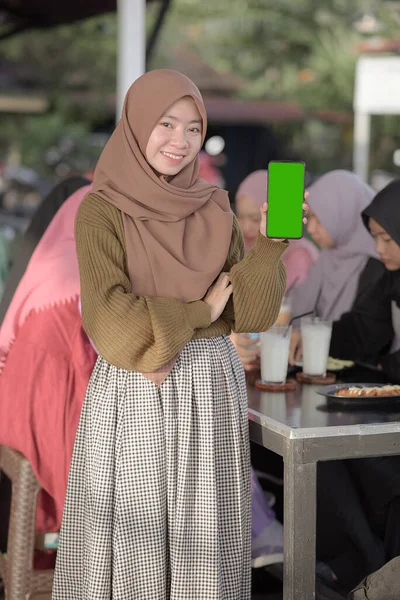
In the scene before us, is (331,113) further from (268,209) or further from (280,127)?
(268,209)

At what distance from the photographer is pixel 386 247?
11.4 feet

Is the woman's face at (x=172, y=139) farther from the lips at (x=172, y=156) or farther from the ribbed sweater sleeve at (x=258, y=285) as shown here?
the ribbed sweater sleeve at (x=258, y=285)

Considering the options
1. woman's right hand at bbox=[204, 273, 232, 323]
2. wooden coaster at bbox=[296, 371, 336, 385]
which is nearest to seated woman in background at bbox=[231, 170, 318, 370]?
wooden coaster at bbox=[296, 371, 336, 385]

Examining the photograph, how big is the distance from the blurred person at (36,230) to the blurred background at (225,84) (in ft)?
21.5

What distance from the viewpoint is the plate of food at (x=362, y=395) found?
282 cm

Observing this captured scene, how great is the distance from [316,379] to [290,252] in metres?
1.70

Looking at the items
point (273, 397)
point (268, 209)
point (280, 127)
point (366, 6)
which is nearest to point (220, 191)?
point (268, 209)

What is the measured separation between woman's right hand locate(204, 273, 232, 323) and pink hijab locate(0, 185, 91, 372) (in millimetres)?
651

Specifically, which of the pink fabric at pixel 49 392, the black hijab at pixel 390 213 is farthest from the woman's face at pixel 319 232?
the pink fabric at pixel 49 392

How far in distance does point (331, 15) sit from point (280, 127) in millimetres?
3552

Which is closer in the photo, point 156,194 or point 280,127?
point 156,194

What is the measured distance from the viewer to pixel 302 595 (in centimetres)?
258

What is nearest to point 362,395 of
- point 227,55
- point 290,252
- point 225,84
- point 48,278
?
point 48,278

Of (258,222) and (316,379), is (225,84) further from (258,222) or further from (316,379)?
(316,379)
